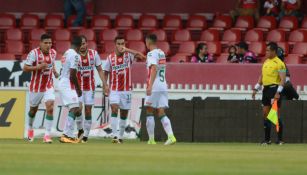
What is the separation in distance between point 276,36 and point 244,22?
148cm

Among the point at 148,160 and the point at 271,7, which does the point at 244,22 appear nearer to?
the point at 271,7

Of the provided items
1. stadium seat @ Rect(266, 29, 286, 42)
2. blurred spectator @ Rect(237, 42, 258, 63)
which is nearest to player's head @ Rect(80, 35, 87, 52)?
blurred spectator @ Rect(237, 42, 258, 63)

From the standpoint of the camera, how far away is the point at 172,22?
33188 mm

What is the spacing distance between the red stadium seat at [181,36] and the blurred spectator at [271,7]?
2.56m

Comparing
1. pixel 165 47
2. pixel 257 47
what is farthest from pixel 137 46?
pixel 257 47

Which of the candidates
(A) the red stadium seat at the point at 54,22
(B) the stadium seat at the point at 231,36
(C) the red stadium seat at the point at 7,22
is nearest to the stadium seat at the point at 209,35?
(B) the stadium seat at the point at 231,36

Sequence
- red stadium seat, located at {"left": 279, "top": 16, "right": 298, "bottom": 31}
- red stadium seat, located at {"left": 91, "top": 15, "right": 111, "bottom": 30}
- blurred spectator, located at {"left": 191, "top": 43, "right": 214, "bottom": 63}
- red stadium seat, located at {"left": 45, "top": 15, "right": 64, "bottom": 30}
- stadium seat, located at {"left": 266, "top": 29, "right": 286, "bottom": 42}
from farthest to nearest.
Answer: red stadium seat, located at {"left": 45, "top": 15, "right": 64, "bottom": 30}
red stadium seat, located at {"left": 91, "top": 15, "right": 111, "bottom": 30}
red stadium seat, located at {"left": 279, "top": 16, "right": 298, "bottom": 31}
stadium seat, located at {"left": 266, "top": 29, "right": 286, "bottom": 42}
blurred spectator, located at {"left": 191, "top": 43, "right": 214, "bottom": 63}

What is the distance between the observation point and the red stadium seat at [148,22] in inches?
1296

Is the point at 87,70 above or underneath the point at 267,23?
underneath

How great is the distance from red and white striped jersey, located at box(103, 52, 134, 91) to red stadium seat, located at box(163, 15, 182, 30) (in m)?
9.39

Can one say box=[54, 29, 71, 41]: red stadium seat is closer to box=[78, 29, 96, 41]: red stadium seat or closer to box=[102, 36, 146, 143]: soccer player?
box=[78, 29, 96, 41]: red stadium seat

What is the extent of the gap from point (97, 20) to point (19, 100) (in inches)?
304

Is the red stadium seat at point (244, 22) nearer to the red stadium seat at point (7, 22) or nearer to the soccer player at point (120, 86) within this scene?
the red stadium seat at point (7, 22)

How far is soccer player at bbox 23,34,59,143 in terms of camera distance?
22859 mm
